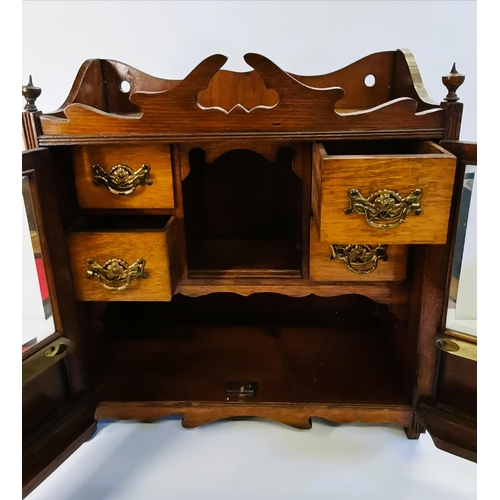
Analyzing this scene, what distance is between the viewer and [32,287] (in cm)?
81

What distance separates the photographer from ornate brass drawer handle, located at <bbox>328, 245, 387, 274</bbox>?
2.78 ft

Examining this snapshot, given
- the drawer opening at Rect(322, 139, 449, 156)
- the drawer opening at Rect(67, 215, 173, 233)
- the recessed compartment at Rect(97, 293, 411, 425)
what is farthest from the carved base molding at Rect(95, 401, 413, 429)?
the drawer opening at Rect(322, 139, 449, 156)

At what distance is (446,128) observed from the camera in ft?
2.51

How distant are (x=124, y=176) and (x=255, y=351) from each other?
0.54 metres

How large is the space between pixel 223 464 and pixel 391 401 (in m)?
0.36

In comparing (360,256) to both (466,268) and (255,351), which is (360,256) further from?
(255,351)

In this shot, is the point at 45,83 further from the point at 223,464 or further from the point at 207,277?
the point at 223,464

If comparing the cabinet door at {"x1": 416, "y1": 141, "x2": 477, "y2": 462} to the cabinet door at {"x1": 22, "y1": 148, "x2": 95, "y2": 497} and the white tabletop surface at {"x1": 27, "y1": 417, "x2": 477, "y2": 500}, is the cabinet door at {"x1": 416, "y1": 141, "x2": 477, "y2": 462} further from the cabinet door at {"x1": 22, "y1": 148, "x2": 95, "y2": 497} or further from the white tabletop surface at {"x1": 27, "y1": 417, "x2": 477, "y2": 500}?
the cabinet door at {"x1": 22, "y1": 148, "x2": 95, "y2": 497}

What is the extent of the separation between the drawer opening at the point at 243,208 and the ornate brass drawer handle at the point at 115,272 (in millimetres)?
191

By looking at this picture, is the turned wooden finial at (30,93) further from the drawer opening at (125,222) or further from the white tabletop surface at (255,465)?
the white tabletop surface at (255,465)

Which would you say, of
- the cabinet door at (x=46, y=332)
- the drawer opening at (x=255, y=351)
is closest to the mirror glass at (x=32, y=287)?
the cabinet door at (x=46, y=332)

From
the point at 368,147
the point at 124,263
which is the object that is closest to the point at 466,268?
the point at 368,147

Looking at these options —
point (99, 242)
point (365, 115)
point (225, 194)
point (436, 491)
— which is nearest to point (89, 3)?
point (225, 194)

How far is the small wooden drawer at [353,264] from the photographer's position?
0.85 metres
